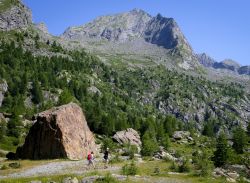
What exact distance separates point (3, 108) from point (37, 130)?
381 feet

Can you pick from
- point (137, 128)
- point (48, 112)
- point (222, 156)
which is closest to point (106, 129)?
point (137, 128)

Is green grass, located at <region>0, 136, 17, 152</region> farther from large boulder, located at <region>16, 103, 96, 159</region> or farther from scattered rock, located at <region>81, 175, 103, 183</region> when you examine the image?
scattered rock, located at <region>81, 175, 103, 183</region>

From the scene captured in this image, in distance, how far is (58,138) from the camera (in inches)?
2773

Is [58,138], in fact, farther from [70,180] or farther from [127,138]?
[127,138]

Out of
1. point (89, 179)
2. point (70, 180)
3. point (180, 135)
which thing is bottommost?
point (180, 135)

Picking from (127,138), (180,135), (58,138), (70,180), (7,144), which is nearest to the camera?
(70,180)

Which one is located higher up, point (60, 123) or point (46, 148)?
point (60, 123)

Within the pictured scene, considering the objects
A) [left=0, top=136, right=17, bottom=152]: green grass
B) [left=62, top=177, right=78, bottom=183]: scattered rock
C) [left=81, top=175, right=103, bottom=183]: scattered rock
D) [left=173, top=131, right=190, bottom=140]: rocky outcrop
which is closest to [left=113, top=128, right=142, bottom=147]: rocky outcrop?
[left=173, top=131, right=190, bottom=140]: rocky outcrop

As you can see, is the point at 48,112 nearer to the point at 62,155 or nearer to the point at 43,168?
the point at 62,155

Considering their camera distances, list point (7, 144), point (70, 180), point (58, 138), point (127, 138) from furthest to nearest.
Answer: point (127, 138) < point (7, 144) < point (58, 138) < point (70, 180)

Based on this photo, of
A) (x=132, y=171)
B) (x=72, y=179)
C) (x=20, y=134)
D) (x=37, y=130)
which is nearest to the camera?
(x=72, y=179)

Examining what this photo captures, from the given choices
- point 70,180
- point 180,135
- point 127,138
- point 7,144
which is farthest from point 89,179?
point 180,135

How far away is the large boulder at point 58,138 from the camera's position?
232 feet

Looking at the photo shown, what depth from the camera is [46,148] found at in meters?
71.9
